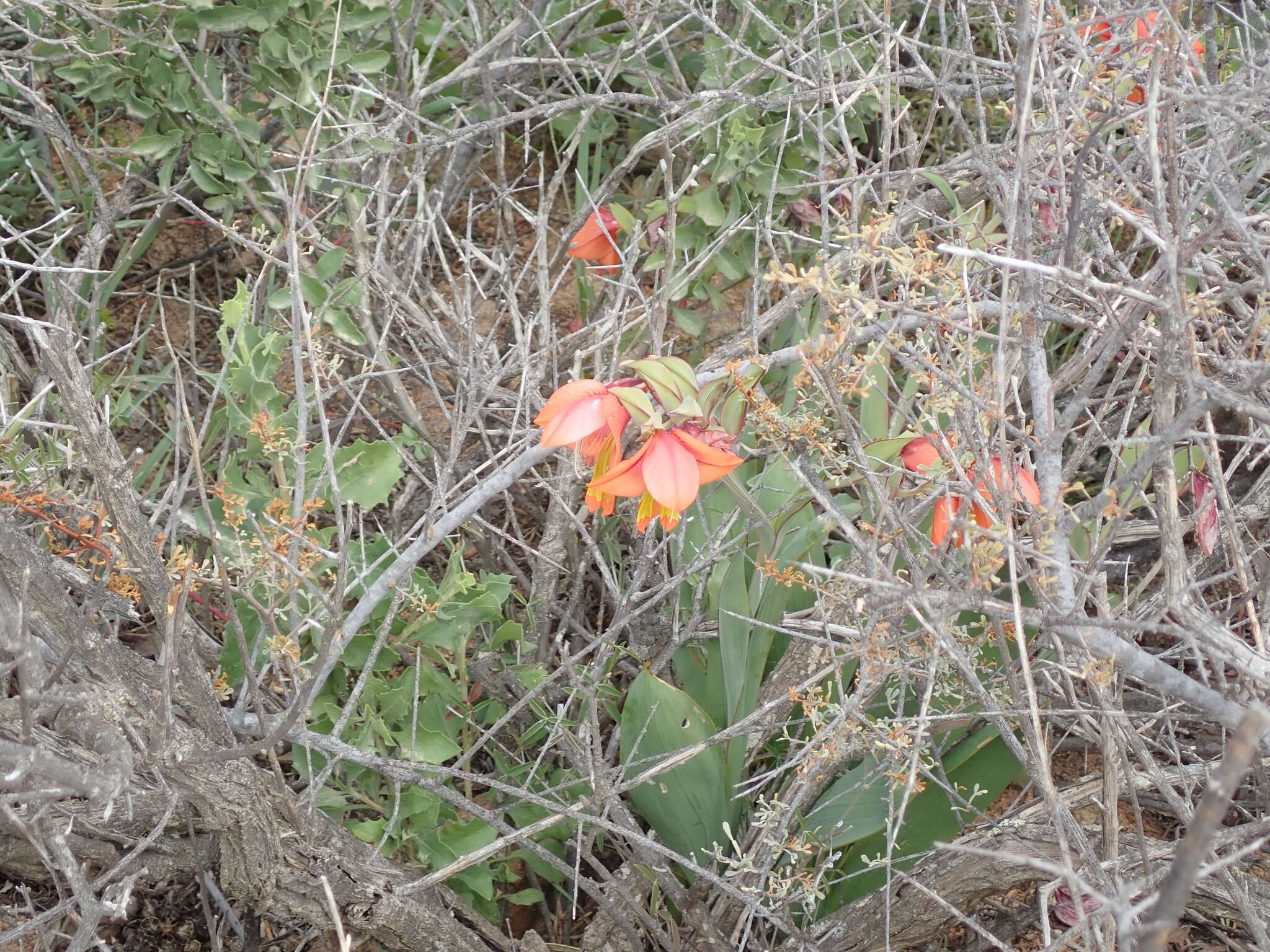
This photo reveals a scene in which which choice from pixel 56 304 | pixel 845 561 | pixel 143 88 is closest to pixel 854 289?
pixel 845 561

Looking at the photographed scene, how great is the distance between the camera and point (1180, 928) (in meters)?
1.58

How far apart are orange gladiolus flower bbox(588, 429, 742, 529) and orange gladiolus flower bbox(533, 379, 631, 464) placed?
4cm

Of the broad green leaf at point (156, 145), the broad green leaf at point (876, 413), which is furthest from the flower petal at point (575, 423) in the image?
the broad green leaf at point (156, 145)

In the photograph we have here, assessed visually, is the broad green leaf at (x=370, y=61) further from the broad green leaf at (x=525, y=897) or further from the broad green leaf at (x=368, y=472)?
the broad green leaf at (x=525, y=897)

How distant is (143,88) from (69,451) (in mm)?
807

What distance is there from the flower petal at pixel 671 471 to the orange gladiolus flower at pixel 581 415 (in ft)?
0.16

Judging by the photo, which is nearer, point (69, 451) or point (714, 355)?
point (69, 451)

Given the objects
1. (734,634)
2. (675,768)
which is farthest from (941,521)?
(675,768)

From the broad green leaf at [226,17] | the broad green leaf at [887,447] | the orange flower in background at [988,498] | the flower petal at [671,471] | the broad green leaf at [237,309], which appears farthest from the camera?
the broad green leaf at [226,17]

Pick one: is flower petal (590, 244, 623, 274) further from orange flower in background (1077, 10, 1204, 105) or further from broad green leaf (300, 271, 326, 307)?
orange flower in background (1077, 10, 1204, 105)

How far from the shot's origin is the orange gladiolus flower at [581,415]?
1.20m

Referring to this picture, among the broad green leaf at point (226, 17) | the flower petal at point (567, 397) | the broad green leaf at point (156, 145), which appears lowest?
the flower petal at point (567, 397)

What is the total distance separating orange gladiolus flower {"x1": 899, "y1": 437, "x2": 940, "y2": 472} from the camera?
1.36 metres

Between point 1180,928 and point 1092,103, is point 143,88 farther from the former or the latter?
point 1180,928
